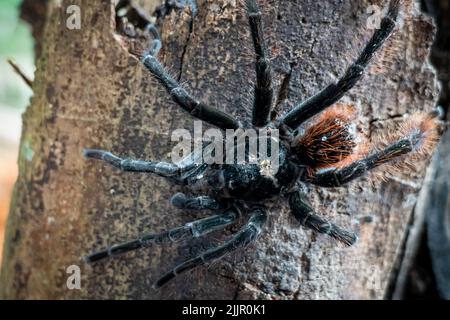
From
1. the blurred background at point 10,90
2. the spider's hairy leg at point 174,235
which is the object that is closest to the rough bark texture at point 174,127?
the spider's hairy leg at point 174,235

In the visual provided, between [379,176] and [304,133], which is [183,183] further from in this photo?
[379,176]

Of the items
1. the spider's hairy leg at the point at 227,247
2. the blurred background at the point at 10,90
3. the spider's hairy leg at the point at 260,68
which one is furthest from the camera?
the blurred background at the point at 10,90

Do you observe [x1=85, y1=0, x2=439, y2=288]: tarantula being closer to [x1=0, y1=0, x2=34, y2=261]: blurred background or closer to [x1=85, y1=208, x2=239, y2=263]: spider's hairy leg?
[x1=85, y1=208, x2=239, y2=263]: spider's hairy leg

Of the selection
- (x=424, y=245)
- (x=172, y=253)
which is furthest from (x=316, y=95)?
(x=424, y=245)

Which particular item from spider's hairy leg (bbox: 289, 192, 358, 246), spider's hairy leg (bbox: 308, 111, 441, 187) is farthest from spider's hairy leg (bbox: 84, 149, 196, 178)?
spider's hairy leg (bbox: 308, 111, 441, 187)

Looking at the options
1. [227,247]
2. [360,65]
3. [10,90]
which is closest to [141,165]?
[227,247]

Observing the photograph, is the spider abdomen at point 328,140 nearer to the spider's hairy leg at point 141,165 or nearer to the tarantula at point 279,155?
the tarantula at point 279,155
